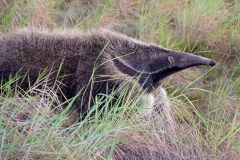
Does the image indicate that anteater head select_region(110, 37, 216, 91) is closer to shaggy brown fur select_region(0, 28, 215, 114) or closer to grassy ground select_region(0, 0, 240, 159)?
shaggy brown fur select_region(0, 28, 215, 114)

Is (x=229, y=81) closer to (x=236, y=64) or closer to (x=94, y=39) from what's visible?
(x=236, y=64)

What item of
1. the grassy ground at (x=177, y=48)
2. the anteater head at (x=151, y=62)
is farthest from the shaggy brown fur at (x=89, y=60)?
the grassy ground at (x=177, y=48)

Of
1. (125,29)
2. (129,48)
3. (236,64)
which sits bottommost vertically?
(236,64)

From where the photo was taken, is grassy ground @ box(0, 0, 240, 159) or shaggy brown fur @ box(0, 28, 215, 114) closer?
grassy ground @ box(0, 0, 240, 159)

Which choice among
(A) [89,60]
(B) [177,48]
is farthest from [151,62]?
(B) [177,48]

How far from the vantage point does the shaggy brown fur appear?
4.47 metres

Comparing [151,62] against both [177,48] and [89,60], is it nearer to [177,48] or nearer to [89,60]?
[89,60]

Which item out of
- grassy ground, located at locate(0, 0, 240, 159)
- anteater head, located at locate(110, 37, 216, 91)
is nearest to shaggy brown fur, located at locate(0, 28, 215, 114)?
anteater head, located at locate(110, 37, 216, 91)

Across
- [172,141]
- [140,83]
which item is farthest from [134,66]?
[172,141]

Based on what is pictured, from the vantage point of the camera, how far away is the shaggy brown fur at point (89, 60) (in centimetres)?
447

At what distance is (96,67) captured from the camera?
445 centimetres

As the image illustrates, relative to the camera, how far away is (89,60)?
4.54 meters

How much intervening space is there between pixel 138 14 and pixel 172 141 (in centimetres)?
379

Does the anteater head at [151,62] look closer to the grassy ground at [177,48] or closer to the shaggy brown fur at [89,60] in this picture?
the shaggy brown fur at [89,60]
